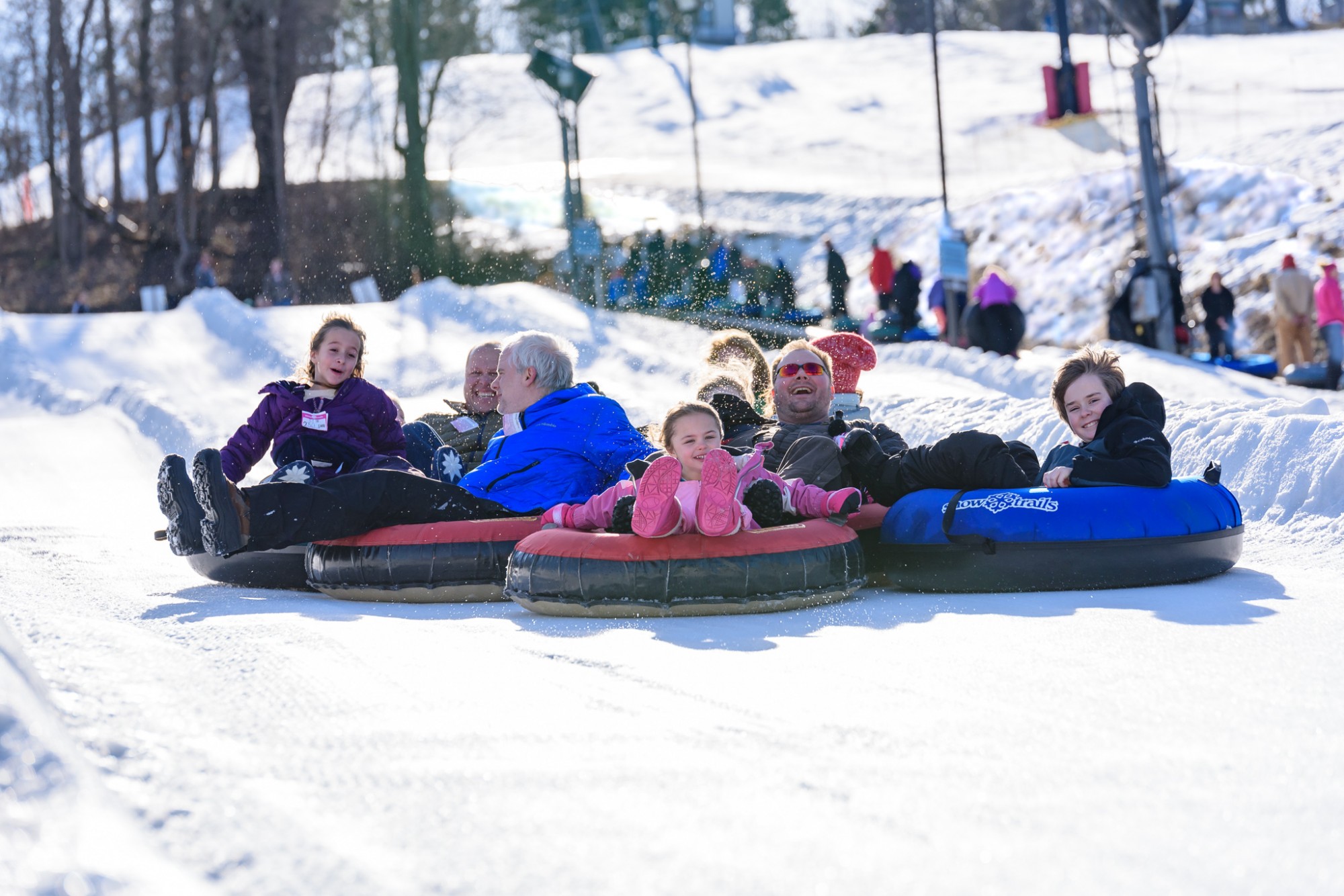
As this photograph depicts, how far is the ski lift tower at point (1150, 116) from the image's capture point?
1175 cm

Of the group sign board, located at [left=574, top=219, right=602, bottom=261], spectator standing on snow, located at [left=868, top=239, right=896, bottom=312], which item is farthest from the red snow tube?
spectator standing on snow, located at [left=868, top=239, right=896, bottom=312]

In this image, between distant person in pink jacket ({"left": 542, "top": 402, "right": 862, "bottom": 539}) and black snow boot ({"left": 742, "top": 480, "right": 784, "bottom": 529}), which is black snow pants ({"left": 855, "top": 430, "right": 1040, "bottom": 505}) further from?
black snow boot ({"left": 742, "top": 480, "right": 784, "bottom": 529})

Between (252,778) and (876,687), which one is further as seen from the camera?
(876,687)

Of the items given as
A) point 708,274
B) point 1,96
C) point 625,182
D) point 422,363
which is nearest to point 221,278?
point 1,96

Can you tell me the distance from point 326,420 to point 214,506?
91 cm

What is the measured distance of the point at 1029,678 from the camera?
3.25 meters

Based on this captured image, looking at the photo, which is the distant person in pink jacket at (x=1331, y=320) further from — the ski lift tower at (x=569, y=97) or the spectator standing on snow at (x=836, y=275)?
the ski lift tower at (x=569, y=97)

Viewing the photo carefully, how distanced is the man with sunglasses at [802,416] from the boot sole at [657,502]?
0.93m

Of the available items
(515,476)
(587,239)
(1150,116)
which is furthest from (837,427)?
(587,239)

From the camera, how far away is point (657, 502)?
4.57m

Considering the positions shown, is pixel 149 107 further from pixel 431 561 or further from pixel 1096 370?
pixel 1096 370

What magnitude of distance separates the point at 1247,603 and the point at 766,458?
1.90 m

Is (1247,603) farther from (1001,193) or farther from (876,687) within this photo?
(1001,193)

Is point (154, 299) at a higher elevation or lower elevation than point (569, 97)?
lower
